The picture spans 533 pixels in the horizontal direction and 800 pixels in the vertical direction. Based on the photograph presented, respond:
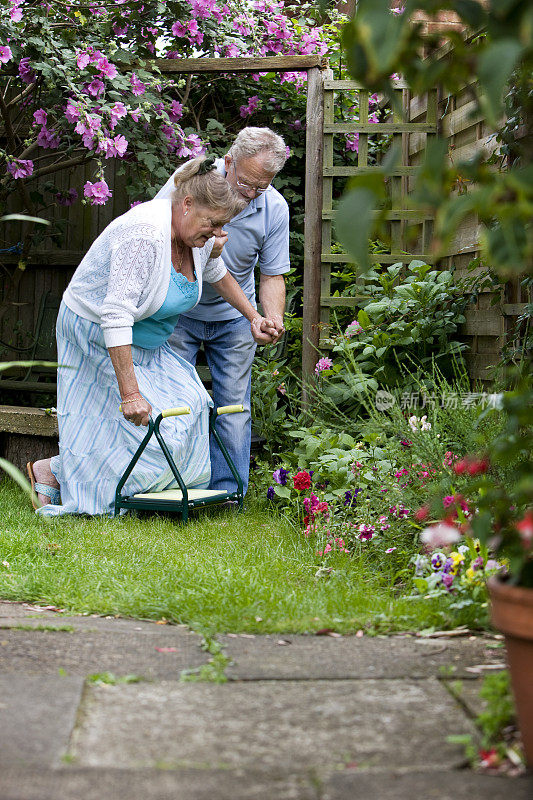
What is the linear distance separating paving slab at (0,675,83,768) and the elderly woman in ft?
5.97

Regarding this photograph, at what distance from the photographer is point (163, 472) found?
Answer: 3.72 meters

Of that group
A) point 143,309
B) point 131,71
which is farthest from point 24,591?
point 131,71

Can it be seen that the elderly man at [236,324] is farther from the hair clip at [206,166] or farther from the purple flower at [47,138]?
the purple flower at [47,138]

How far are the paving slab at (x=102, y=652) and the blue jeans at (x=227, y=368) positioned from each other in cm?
194

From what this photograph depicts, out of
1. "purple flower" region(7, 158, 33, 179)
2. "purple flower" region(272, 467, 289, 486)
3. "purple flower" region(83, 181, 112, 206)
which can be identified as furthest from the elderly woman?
"purple flower" region(7, 158, 33, 179)

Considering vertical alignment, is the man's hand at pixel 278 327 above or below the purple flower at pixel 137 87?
below

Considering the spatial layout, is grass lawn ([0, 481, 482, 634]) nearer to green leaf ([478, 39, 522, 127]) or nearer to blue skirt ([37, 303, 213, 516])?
blue skirt ([37, 303, 213, 516])

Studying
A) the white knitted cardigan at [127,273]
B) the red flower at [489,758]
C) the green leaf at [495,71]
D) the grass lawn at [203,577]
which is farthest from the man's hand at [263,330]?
the green leaf at [495,71]

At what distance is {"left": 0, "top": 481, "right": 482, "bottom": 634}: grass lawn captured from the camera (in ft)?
7.34

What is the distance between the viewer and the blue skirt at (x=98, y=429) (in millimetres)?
3684

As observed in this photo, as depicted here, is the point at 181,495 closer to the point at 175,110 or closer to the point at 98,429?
the point at 98,429

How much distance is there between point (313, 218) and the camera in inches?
192

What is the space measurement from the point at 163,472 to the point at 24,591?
1.26m

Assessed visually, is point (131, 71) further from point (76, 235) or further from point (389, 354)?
point (389, 354)
